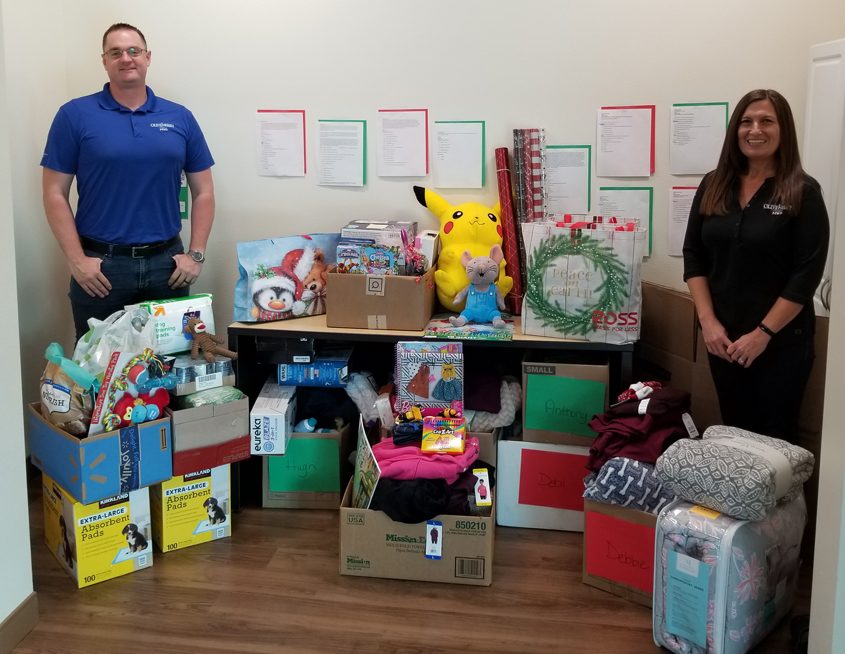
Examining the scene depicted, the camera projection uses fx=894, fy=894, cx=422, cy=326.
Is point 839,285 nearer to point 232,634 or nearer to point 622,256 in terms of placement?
point 622,256

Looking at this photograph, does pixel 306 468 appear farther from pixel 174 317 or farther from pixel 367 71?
pixel 367 71

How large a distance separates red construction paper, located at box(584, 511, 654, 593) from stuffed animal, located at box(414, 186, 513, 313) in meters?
1.00

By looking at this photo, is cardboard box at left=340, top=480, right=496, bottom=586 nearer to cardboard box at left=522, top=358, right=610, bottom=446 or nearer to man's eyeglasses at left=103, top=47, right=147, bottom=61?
cardboard box at left=522, top=358, right=610, bottom=446

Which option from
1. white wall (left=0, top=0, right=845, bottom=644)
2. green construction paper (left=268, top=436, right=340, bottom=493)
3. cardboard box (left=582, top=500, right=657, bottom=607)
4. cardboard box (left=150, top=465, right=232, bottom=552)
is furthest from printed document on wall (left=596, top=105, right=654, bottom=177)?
cardboard box (left=150, top=465, right=232, bottom=552)

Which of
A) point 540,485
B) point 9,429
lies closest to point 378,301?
point 540,485

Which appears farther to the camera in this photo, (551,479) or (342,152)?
(342,152)

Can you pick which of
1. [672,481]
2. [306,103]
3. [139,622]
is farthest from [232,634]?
[306,103]

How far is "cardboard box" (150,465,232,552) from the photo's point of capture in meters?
2.92

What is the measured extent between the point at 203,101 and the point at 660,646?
2603mm

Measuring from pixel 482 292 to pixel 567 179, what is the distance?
605 mm

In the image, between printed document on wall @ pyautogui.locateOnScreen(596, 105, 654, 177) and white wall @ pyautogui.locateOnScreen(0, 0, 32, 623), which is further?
printed document on wall @ pyautogui.locateOnScreen(596, 105, 654, 177)

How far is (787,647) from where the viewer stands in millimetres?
2414

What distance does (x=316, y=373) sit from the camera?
10.6ft

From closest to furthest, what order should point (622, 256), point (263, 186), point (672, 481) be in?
point (672, 481) → point (622, 256) → point (263, 186)
